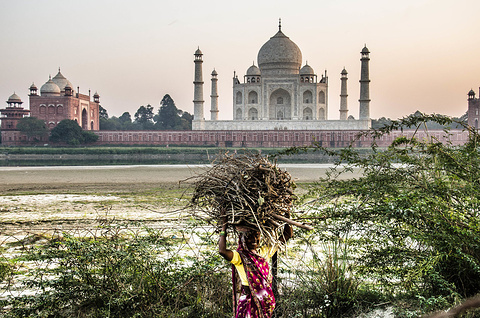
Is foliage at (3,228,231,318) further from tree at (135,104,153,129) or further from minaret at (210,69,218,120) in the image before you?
tree at (135,104,153,129)

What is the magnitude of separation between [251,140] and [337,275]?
28068 millimetres

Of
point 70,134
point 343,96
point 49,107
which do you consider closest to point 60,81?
point 49,107

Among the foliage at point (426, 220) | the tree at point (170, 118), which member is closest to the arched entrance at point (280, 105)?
the tree at point (170, 118)

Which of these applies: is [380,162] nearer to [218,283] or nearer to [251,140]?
[218,283]

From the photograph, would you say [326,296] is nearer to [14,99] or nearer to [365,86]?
[365,86]

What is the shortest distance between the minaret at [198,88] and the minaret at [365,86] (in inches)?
452

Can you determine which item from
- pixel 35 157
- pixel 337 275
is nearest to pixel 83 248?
pixel 337 275

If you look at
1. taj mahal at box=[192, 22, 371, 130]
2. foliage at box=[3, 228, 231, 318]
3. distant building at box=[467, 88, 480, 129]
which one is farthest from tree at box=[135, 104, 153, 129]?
foliage at box=[3, 228, 231, 318]

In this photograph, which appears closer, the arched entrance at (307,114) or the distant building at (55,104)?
the distant building at (55,104)

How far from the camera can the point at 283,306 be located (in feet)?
9.11

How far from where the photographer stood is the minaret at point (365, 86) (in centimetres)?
3203

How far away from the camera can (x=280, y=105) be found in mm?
36344

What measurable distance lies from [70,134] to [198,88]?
932 cm

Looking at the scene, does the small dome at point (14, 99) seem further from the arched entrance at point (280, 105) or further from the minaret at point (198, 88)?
the arched entrance at point (280, 105)
